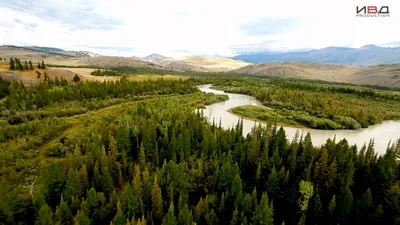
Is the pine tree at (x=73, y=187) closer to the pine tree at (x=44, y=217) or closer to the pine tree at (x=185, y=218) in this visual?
the pine tree at (x=44, y=217)

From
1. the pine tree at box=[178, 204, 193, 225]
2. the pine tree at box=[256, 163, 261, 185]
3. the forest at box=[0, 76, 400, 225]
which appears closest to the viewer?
the pine tree at box=[178, 204, 193, 225]

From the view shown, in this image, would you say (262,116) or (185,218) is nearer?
(185,218)

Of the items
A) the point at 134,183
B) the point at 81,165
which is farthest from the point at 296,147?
the point at 81,165

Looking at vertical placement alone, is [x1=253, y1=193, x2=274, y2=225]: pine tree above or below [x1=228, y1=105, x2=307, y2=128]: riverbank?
below

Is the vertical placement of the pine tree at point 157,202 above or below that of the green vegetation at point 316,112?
below

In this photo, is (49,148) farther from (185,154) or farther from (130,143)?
(185,154)

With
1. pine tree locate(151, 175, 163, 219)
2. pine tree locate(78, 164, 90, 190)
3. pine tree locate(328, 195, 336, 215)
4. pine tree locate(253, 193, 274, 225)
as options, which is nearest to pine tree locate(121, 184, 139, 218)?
pine tree locate(151, 175, 163, 219)

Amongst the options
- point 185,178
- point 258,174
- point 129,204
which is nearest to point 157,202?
point 129,204

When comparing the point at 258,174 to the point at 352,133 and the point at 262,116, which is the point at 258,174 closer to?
the point at 262,116

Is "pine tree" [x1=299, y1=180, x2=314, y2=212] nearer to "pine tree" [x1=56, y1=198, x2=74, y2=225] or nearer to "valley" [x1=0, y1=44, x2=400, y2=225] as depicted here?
"valley" [x1=0, y1=44, x2=400, y2=225]

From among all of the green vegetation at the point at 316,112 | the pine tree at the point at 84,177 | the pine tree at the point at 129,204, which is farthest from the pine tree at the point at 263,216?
the green vegetation at the point at 316,112
